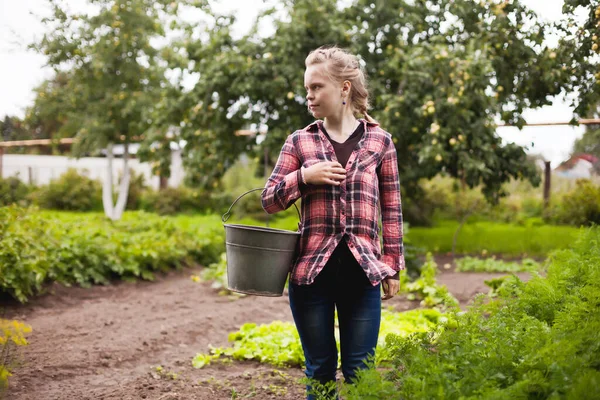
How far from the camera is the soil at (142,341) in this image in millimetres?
3764

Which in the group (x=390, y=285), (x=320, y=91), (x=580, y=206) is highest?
(x=320, y=91)

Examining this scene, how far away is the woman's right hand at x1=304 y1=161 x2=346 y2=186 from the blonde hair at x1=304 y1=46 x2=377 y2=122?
0.41 m

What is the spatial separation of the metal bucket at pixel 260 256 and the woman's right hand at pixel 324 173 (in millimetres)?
255

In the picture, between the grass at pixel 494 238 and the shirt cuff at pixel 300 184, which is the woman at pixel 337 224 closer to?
the shirt cuff at pixel 300 184

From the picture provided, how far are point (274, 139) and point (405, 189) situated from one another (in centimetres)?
241

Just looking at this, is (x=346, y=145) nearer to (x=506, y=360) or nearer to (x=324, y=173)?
(x=324, y=173)

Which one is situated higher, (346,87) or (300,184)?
(346,87)

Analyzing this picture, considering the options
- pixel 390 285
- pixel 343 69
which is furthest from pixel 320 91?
pixel 390 285

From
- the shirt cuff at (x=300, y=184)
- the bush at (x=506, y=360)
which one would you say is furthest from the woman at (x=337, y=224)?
the bush at (x=506, y=360)

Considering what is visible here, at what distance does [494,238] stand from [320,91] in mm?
8905

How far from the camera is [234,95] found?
9.52 meters

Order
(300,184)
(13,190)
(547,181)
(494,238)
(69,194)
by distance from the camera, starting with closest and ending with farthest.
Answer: (300,184), (494,238), (547,181), (69,194), (13,190)

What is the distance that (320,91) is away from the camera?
8.47 ft

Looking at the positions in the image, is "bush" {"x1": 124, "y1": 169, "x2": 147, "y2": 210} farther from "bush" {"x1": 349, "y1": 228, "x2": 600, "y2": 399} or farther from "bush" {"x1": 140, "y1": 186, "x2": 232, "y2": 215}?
"bush" {"x1": 349, "y1": 228, "x2": 600, "y2": 399}
